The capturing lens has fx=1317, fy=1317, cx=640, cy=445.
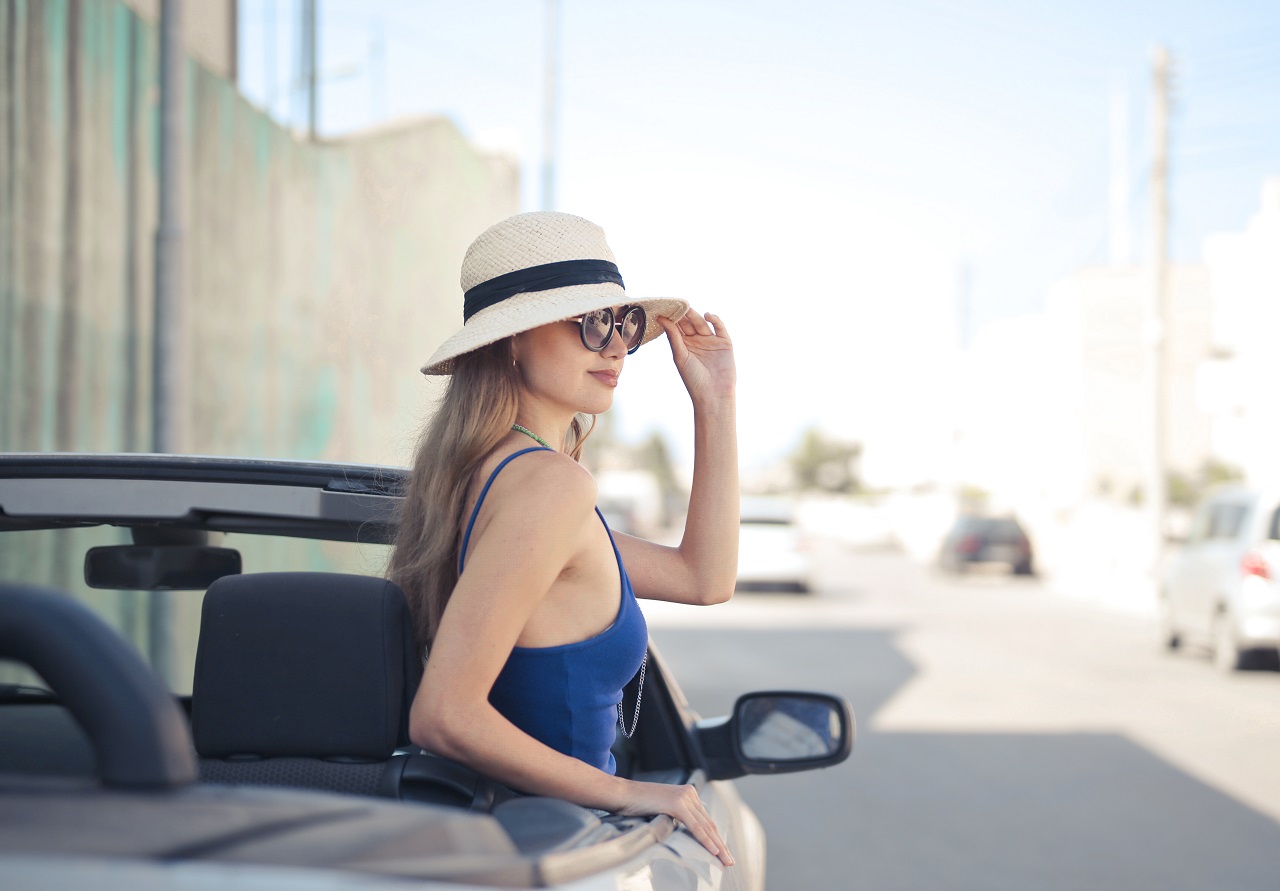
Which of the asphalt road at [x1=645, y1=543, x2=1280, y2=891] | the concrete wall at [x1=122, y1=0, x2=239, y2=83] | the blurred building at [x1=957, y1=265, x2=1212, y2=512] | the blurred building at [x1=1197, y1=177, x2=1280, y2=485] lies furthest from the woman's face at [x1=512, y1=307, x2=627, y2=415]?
the blurred building at [x1=957, y1=265, x2=1212, y2=512]

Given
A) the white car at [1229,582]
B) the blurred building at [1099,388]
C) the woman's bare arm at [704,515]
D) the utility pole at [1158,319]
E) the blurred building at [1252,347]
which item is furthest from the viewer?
the blurred building at [1099,388]

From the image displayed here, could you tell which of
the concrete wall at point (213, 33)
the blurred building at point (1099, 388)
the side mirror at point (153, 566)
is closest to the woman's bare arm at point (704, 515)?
the side mirror at point (153, 566)

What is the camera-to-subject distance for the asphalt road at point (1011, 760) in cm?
596

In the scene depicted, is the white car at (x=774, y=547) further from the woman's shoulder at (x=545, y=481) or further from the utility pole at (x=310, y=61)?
the woman's shoulder at (x=545, y=481)

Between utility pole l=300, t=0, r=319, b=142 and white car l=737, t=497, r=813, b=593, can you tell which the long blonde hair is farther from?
white car l=737, t=497, r=813, b=593

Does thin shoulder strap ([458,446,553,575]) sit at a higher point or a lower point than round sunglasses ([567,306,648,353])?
lower

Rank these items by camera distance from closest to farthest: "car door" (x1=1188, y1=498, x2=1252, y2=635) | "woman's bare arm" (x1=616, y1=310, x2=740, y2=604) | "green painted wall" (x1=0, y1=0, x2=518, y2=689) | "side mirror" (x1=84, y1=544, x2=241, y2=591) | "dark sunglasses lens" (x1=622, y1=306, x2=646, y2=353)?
1. "dark sunglasses lens" (x1=622, y1=306, x2=646, y2=353)
2. "woman's bare arm" (x1=616, y1=310, x2=740, y2=604)
3. "side mirror" (x1=84, y1=544, x2=241, y2=591)
4. "green painted wall" (x1=0, y1=0, x2=518, y2=689)
5. "car door" (x1=1188, y1=498, x2=1252, y2=635)

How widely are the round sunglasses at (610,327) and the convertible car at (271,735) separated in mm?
478

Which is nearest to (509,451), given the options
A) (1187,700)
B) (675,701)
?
(675,701)

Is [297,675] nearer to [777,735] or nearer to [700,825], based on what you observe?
[700,825]

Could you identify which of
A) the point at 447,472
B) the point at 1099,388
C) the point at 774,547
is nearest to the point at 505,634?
the point at 447,472

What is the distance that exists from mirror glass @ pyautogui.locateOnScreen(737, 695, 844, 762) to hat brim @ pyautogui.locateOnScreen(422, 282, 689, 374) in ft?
3.25

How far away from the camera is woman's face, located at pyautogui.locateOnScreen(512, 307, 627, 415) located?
223cm

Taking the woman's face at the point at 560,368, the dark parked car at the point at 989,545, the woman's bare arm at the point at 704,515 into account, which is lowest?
the dark parked car at the point at 989,545
